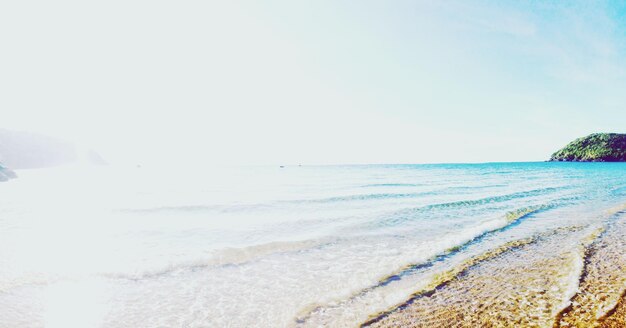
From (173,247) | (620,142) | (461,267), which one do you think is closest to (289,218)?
(173,247)

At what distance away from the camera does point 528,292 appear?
8.29 metres

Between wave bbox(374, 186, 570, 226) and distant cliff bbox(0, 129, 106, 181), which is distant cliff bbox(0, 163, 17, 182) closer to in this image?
wave bbox(374, 186, 570, 226)

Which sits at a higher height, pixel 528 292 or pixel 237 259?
pixel 528 292

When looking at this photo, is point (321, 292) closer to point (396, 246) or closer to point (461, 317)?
point (461, 317)

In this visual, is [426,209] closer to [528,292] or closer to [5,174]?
[528,292]

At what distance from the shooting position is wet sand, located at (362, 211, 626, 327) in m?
6.81

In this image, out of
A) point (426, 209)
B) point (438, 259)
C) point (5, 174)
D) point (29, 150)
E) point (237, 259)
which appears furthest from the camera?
point (29, 150)

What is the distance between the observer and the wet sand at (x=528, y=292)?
681cm

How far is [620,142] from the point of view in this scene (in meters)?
200

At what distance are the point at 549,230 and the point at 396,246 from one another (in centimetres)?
822

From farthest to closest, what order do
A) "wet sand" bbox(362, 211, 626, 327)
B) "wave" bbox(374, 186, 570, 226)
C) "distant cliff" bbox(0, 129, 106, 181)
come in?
"distant cliff" bbox(0, 129, 106, 181)
"wave" bbox(374, 186, 570, 226)
"wet sand" bbox(362, 211, 626, 327)

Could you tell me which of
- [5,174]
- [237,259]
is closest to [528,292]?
[237,259]

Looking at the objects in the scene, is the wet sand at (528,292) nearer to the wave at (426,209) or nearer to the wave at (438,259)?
the wave at (438,259)

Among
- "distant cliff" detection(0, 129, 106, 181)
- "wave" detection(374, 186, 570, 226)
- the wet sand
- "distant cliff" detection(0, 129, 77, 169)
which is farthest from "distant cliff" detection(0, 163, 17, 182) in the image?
"distant cliff" detection(0, 129, 77, 169)
